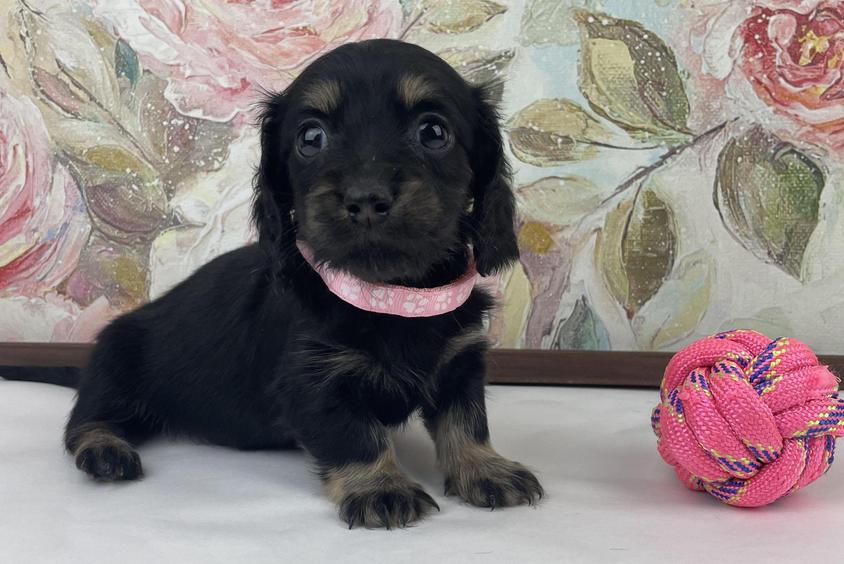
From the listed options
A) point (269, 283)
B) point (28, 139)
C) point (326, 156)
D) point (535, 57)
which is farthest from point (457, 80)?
point (28, 139)

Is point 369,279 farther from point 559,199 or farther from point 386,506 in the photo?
point 559,199

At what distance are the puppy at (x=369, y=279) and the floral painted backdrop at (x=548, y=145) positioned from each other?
121 centimetres

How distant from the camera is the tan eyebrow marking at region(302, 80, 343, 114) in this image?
1968 millimetres

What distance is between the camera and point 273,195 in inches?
85.1

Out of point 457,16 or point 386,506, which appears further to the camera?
point 457,16

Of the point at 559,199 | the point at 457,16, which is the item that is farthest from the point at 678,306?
the point at 457,16

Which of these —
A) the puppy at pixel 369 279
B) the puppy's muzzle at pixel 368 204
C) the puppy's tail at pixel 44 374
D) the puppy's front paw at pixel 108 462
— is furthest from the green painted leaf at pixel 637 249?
the puppy's tail at pixel 44 374

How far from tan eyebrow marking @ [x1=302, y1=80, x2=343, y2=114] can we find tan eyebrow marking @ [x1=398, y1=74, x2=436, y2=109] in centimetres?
14

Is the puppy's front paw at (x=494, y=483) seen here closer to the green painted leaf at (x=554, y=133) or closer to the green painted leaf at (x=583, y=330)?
the green painted leaf at (x=583, y=330)

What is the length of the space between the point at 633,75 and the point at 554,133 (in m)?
0.36

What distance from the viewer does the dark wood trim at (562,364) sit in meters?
3.30

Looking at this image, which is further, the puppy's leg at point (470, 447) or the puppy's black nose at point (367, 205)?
the puppy's leg at point (470, 447)

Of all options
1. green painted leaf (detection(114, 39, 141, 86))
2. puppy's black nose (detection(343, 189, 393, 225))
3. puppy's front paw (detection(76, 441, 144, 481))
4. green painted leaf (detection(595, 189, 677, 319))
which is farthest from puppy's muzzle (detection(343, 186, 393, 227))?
green painted leaf (detection(114, 39, 141, 86))

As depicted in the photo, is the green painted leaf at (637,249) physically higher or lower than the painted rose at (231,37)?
lower
